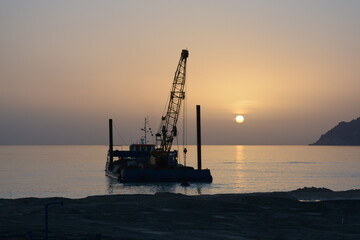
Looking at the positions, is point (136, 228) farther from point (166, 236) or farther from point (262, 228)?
point (262, 228)

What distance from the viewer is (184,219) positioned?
42.3 metres

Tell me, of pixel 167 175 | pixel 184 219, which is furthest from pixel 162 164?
pixel 184 219

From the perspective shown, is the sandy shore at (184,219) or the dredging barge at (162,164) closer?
the sandy shore at (184,219)

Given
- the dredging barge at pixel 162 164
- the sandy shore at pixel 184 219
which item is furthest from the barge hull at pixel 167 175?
the sandy shore at pixel 184 219

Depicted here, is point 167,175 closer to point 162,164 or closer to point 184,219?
point 162,164

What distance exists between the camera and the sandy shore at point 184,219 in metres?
35.5

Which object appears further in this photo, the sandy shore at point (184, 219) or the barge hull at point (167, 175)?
the barge hull at point (167, 175)

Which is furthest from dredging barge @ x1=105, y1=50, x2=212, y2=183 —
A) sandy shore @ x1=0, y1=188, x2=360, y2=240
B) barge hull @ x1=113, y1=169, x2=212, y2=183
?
sandy shore @ x1=0, y1=188, x2=360, y2=240

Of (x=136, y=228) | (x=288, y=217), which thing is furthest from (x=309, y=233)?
(x=136, y=228)

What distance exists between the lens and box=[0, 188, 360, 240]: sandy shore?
3550cm

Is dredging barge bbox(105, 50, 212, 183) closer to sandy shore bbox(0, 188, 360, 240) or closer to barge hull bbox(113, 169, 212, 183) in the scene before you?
barge hull bbox(113, 169, 212, 183)

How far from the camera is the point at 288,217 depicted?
4369cm

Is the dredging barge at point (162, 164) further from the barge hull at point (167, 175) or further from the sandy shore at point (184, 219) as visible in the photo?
the sandy shore at point (184, 219)

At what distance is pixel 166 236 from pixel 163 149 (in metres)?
99.9
